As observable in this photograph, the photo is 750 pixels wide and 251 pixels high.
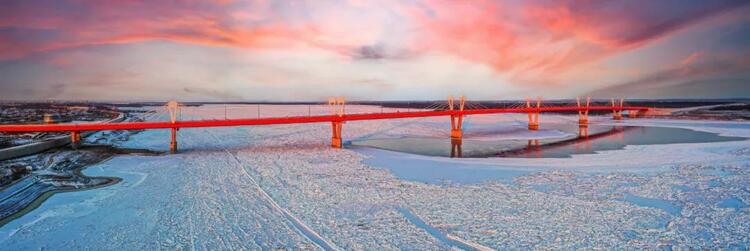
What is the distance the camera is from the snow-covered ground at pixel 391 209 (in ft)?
22.8

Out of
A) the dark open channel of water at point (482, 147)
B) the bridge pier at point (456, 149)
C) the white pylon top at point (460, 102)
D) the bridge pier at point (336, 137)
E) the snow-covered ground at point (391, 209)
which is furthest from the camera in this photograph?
the white pylon top at point (460, 102)

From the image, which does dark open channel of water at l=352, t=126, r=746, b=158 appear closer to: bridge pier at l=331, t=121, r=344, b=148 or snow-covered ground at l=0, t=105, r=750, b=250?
bridge pier at l=331, t=121, r=344, b=148

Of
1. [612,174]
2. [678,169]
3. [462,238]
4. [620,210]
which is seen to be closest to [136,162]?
[462,238]

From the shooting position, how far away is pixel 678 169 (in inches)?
556

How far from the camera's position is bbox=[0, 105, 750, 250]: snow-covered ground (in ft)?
22.8

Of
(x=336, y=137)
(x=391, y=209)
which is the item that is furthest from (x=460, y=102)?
(x=391, y=209)

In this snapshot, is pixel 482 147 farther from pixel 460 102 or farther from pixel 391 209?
pixel 391 209

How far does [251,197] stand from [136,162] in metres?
9.47

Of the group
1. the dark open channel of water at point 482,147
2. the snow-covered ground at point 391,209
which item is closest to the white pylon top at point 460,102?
the dark open channel of water at point 482,147

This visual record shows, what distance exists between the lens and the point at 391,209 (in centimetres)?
898

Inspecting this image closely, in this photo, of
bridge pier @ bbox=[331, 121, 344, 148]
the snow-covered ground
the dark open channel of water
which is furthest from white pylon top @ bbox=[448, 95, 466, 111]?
the snow-covered ground

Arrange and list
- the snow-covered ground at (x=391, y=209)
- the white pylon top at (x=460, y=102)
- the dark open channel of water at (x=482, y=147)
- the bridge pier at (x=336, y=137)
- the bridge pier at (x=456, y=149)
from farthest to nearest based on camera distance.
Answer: the white pylon top at (x=460, y=102)
the bridge pier at (x=336, y=137)
the dark open channel of water at (x=482, y=147)
the bridge pier at (x=456, y=149)
the snow-covered ground at (x=391, y=209)

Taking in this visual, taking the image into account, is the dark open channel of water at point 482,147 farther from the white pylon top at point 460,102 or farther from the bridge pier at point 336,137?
the white pylon top at point 460,102

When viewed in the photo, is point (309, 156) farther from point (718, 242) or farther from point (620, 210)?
point (718, 242)
